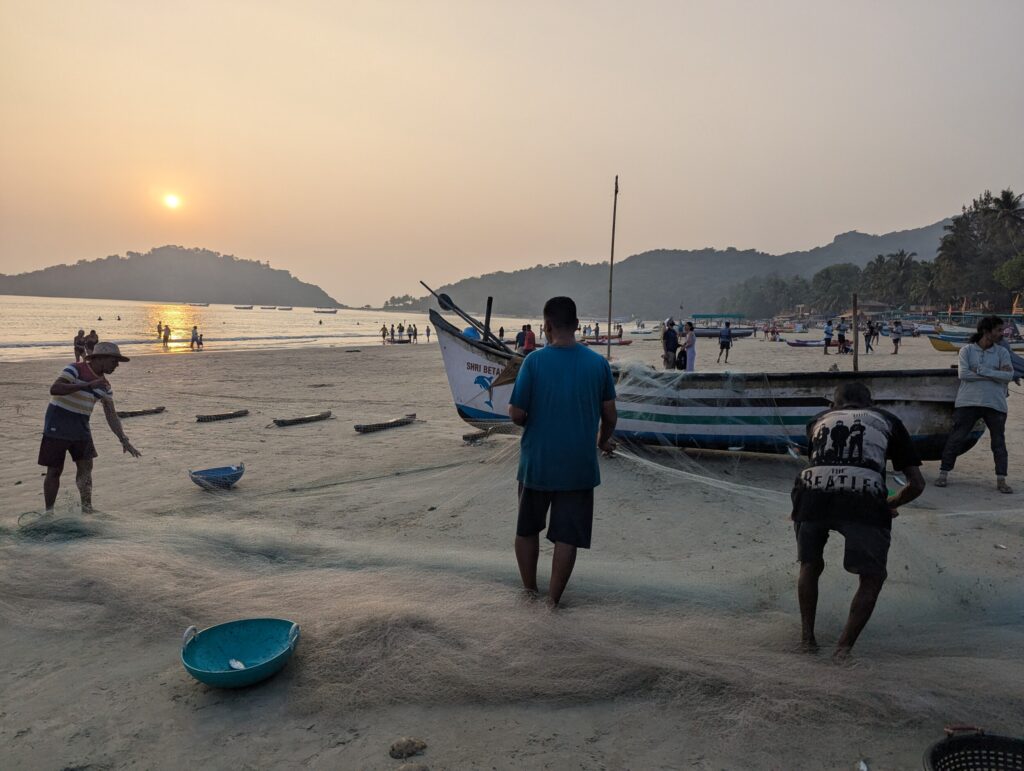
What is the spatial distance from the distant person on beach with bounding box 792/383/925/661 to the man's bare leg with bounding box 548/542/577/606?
1.13 m

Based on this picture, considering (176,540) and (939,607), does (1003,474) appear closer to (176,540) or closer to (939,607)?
(939,607)

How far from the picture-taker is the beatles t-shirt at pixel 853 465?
2.72m

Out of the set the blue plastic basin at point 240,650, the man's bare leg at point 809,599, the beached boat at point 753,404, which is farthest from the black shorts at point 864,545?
the beached boat at point 753,404

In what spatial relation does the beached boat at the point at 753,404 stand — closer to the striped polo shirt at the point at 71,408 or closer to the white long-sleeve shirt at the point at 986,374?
the white long-sleeve shirt at the point at 986,374

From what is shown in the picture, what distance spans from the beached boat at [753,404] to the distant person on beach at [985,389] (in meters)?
0.34

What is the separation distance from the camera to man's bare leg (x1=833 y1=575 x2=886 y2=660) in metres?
2.73

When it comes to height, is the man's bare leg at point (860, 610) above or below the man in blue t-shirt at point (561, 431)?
below

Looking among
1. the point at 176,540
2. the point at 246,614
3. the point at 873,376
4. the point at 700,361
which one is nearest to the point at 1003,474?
the point at 873,376

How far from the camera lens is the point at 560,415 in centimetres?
326

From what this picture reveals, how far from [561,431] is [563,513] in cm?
45

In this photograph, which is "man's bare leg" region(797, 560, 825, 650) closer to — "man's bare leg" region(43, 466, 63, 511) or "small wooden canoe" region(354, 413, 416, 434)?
"man's bare leg" region(43, 466, 63, 511)

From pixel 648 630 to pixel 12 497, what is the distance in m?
6.40

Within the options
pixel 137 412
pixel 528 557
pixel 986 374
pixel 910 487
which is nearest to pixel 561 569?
pixel 528 557

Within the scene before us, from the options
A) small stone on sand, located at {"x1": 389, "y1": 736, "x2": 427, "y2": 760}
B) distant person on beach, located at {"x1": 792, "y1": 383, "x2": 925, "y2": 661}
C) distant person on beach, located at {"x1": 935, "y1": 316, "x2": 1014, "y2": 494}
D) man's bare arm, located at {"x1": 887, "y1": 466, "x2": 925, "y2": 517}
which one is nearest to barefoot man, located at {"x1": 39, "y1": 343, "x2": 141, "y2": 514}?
small stone on sand, located at {"x1": 389, "y1": 736, "x2": 427, "y2": 760}
